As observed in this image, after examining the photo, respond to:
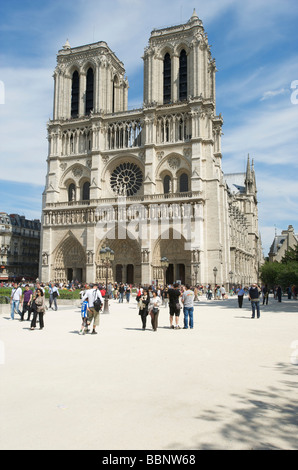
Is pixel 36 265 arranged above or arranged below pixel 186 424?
above

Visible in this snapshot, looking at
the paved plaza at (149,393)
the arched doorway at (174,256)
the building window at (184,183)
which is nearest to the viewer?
the paved plaza at (149,393)

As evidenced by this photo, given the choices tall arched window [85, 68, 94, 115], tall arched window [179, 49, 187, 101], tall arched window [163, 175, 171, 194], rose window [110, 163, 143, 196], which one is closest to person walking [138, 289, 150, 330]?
tall arched window [163, 175, 171, 194]

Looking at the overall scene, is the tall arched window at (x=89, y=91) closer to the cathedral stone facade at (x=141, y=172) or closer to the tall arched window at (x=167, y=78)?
the cathedral stone facade at (x=141, y=172)

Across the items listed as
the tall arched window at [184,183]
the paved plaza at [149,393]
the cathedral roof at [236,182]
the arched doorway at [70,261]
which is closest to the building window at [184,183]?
the tall arched window at [184,183]

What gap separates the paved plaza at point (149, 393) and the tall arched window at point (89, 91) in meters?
37.9

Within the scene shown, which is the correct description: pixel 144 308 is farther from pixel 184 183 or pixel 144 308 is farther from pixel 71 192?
pixel 71 192

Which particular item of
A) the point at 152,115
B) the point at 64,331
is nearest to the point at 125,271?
the point at 152,115

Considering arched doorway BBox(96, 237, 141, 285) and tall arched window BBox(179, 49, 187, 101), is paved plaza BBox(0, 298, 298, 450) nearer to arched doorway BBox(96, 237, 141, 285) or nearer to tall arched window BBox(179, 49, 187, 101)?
arched doorway BBox(96, 237, 141, 285)

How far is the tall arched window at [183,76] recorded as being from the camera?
130 ft

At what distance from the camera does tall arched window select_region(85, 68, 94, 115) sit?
43.5 m

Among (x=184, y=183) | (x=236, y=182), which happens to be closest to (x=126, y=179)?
(x=184, y=183)

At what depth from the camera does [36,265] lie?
5541cm

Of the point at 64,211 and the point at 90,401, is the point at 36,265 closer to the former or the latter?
the point at 64,211

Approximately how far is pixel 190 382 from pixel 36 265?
172ft
